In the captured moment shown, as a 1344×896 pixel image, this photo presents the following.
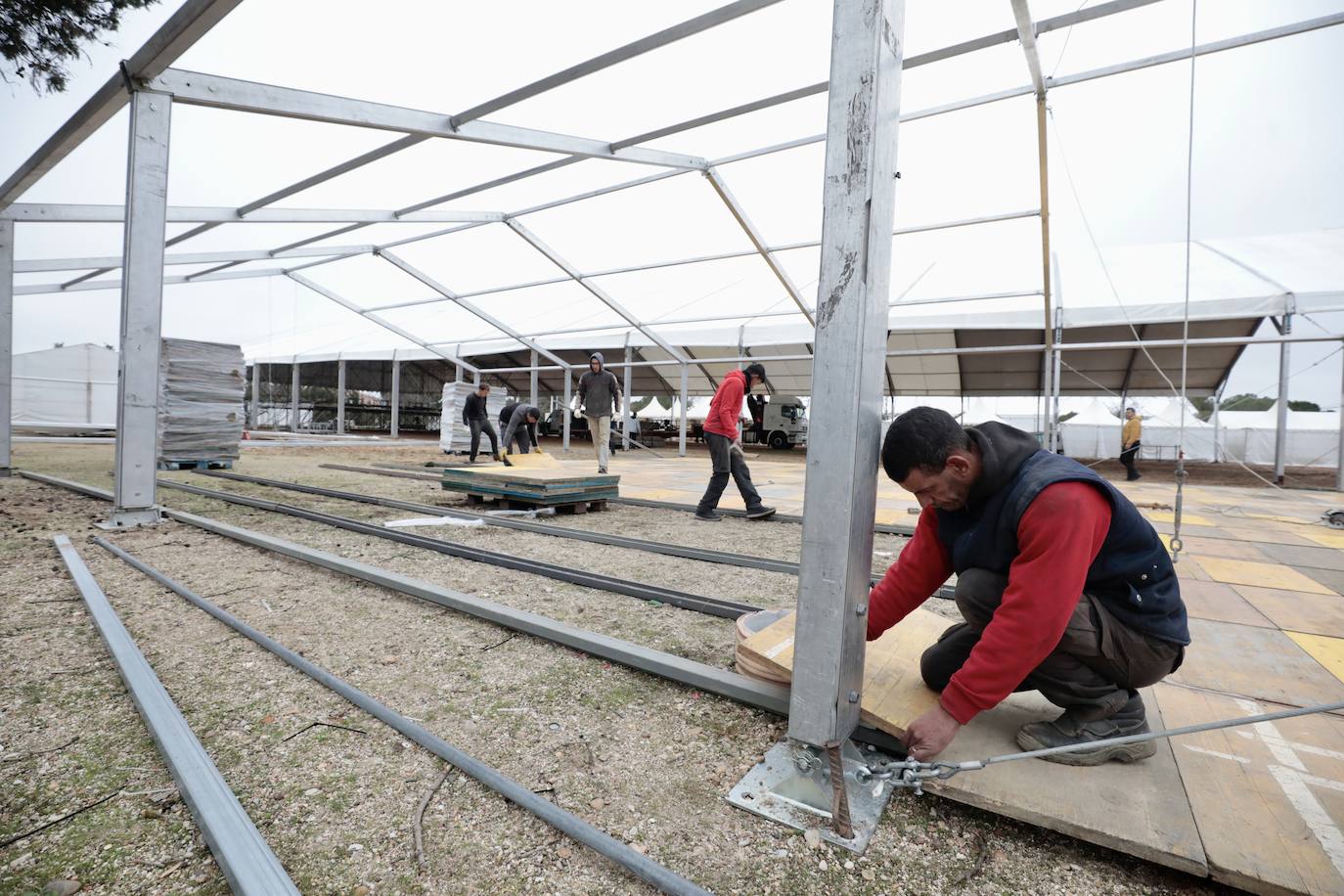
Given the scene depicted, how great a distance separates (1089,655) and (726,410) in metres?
5.04

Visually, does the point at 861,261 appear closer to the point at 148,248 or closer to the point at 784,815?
the point at 784,815

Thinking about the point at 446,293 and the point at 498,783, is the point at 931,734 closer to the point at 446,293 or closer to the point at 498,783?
the point at 498,783

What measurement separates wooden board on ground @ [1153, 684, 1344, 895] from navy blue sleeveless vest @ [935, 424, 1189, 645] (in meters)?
0.44

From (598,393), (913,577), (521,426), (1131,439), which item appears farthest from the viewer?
(1131,439)

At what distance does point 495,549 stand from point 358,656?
91.5 inches

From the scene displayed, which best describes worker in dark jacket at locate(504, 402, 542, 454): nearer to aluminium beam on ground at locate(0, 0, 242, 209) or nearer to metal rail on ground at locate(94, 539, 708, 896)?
aluminium beam on ground at locate(0, 0, 242, 209)

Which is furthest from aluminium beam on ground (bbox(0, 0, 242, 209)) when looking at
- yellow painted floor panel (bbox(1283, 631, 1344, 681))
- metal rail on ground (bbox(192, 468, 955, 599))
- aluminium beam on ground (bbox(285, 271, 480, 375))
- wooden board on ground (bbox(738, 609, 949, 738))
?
yellow painted floor panel (bbox(1283, 631, 1344, 681))

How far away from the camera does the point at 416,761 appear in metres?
2.00

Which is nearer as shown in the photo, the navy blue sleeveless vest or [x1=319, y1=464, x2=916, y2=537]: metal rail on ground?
the navy blue sleeveless vest

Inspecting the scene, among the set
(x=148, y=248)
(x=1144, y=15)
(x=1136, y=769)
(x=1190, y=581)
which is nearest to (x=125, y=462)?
(x=148, y=248)

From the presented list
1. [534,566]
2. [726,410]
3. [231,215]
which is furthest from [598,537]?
[231,215]

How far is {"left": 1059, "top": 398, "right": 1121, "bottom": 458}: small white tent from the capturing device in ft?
93.5

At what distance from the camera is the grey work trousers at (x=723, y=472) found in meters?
6.79

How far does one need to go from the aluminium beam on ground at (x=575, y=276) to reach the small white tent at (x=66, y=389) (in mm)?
20250
